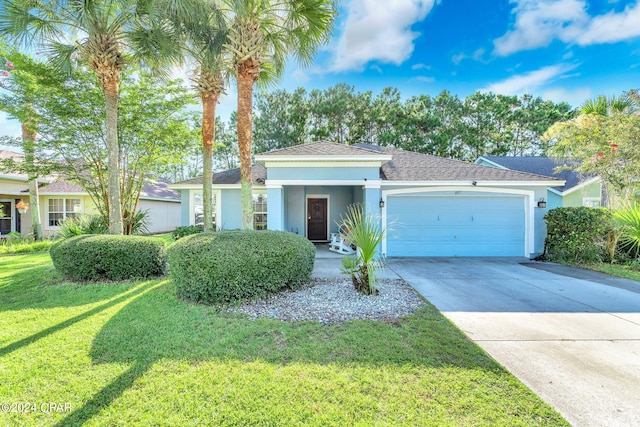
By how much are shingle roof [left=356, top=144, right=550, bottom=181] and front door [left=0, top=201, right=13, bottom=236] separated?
67.0ft

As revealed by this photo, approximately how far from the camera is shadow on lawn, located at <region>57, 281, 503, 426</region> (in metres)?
3.10

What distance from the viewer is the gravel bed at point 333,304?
175 inches

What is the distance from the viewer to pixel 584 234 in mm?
8594

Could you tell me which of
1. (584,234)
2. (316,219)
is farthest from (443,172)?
(316,219)

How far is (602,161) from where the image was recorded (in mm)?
9180

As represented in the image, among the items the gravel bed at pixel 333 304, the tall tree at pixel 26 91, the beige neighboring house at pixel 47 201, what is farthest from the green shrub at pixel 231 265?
the beige neighboring house at pixel 47 201

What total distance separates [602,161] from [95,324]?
14598 millimetres

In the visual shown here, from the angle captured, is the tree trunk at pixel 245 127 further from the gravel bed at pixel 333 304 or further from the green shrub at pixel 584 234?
the green shrub at pixel 584 234

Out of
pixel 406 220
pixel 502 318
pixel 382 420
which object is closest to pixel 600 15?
pixel 406 220

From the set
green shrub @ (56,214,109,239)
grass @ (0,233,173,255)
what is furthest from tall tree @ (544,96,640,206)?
green shrub @ (56,214,109,239)

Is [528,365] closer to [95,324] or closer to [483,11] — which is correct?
[95,324]

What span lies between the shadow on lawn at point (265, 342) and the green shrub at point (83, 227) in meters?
6.71

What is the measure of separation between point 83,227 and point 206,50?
761cm

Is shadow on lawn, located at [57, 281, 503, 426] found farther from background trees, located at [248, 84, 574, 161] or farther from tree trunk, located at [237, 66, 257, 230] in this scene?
background trees, located at [248, 84, 574, 161]
